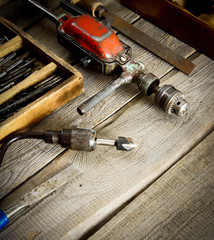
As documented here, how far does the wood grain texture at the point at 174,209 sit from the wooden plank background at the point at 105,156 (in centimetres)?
4

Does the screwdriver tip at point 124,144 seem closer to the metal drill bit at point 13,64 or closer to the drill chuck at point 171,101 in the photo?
the drill chuck at point 171,101

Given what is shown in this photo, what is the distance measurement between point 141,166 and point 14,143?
52 centimetres

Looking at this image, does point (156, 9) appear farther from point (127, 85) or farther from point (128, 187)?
point (128, 187)

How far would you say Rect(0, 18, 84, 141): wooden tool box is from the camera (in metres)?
0.98

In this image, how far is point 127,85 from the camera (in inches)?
48.4

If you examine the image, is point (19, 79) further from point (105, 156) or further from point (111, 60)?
point (105, 156)

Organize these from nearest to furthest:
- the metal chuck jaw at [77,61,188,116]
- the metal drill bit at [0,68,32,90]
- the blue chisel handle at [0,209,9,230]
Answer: the blue chisel handle at [0,209,9,230] < the metal chuck jaw at [77,61,188,116] < the metal drill bit at [0,68,32,90]

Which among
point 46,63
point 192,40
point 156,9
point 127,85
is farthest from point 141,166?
A: point 156,9

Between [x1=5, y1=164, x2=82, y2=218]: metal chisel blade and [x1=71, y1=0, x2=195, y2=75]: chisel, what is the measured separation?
725 millimetres

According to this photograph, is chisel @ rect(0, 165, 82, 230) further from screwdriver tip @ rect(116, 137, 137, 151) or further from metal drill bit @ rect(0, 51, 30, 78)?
metal drill bit @ rect(0, 51, 30, 78)

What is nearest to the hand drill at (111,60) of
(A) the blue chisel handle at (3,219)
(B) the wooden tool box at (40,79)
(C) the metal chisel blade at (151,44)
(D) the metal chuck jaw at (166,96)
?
(D) the metal chuck jaw at (166,96)

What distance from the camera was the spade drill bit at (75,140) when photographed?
91 cm

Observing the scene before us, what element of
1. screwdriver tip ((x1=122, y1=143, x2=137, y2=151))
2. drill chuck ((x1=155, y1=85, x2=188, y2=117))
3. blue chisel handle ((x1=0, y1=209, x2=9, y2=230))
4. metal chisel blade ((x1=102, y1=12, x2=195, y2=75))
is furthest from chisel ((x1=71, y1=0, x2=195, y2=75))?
blue chisel handle ((x1=0, y1=209, x2=9, y2=230))

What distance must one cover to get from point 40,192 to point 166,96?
0.61 metres
